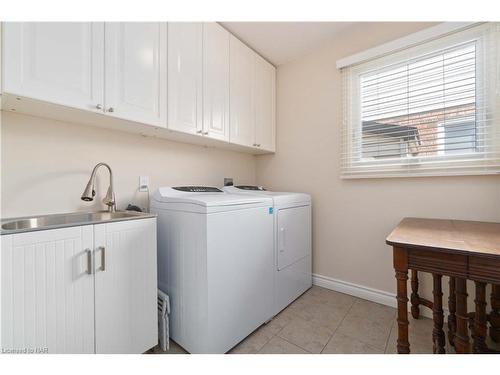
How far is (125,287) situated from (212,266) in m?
0.45

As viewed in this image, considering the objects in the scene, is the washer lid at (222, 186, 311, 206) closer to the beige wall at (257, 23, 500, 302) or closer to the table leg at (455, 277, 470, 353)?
the beige wall at (257, 23, 500, 302)

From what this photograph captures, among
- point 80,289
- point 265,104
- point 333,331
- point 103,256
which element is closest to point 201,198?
point 103,256

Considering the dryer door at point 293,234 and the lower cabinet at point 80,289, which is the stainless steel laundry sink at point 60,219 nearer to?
the lower cabinet at point 80,289

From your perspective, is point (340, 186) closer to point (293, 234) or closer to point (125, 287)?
point (293, 234)

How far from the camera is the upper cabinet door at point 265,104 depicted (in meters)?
2.23

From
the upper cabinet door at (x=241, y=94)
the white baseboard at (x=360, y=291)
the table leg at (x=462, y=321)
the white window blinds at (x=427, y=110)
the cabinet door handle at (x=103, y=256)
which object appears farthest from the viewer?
the upper cabinet door at (x=241, y=94)

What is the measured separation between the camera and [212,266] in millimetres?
1212

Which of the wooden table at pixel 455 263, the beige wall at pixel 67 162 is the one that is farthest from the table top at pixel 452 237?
the beige wall at pixel 67 162

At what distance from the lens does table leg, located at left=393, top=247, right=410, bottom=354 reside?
0.99 meters

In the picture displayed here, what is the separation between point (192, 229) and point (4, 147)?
1043 mm

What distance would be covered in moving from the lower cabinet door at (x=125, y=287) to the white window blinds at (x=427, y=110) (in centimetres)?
174

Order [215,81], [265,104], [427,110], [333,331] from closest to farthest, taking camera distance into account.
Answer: [333,331]
[427,110]
[215,81]
[265,104]

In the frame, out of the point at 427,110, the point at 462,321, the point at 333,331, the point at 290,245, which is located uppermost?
the point at 427,110
